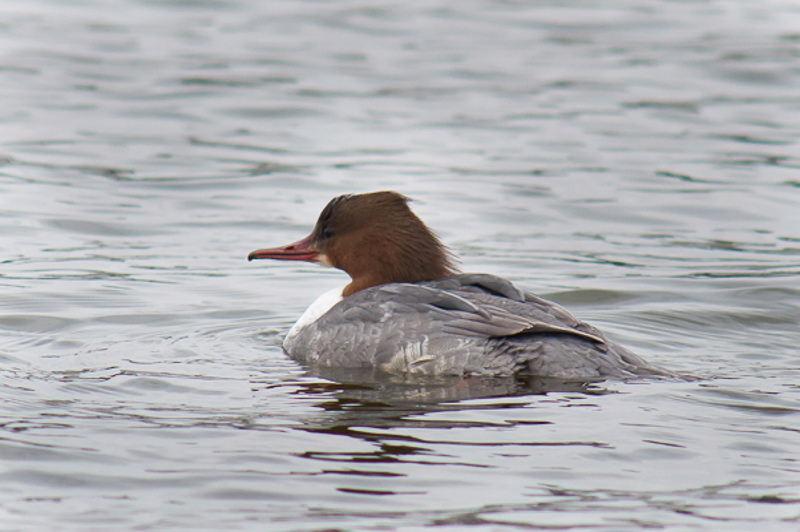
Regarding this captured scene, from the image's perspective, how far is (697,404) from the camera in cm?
557

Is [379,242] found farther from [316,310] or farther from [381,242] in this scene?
[316,310]

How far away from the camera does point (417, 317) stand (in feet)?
20.8

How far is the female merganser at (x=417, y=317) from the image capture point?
19.9 feet

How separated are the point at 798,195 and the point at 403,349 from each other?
6.58 meters

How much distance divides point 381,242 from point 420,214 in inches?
150

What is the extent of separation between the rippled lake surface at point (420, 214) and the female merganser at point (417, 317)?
0.64 ft

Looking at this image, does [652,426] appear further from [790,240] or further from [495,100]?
[495,100]

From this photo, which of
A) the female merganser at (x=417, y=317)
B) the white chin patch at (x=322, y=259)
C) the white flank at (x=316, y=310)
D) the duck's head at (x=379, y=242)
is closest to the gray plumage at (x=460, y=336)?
the female merganser at (x=417, y=317)

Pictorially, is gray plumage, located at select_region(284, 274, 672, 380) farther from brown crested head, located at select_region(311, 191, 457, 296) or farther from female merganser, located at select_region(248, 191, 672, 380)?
brown crested head, located at select_region(311, 191, 457, 296)

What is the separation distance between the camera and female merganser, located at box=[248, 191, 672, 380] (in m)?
6.05

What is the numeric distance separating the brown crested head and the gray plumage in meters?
0.24

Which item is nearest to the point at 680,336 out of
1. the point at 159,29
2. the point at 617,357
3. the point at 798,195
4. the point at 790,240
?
the point at 617,357

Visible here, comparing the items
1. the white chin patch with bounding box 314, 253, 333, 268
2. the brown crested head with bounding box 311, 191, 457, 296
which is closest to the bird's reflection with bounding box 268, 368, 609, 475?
the brown crested head with bounding box 311, 191, 457, 296

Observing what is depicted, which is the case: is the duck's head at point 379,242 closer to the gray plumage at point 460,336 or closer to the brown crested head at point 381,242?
the brown crested head at point 381,242
